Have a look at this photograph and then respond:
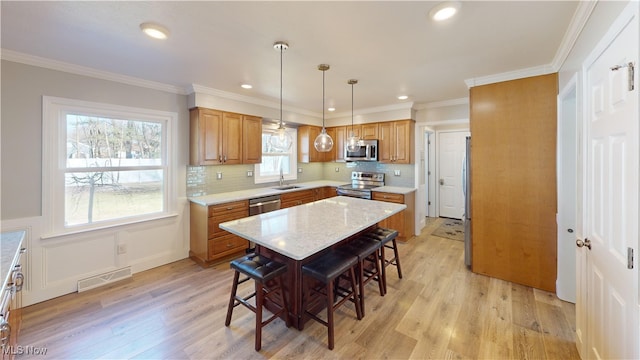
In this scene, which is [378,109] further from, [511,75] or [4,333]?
[4,333]

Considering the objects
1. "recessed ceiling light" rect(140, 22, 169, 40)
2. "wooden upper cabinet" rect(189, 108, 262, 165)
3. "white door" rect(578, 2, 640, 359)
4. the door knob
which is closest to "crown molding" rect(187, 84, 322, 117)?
"wooden upper cabinet" rect(189, 108, 262, 165)

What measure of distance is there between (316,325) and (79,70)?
3636 millimetres

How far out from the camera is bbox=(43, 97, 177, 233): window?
8.71ft

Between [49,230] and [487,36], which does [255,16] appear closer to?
[487,36]

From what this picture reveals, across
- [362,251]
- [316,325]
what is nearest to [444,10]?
[362,251]

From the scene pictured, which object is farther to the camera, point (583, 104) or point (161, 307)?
point (161, 307)

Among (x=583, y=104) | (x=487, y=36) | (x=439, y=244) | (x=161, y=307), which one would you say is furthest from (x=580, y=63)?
(x=161, y=307)

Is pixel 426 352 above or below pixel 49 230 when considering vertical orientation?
below

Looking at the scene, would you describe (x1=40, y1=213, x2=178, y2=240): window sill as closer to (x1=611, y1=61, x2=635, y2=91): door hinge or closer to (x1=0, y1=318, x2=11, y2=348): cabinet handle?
(x1=0, y1=318, x2=11, y2=348): cabinet handle

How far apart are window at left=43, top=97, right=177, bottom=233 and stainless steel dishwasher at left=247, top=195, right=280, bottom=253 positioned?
3.70ft

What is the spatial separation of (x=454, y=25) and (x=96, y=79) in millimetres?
3710

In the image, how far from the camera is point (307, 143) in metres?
5.33

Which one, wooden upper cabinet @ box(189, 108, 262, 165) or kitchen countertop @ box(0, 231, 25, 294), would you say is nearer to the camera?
kitchen countertop @ box(0, 231, 25, 294)

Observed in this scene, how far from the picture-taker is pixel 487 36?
2.06 metres
